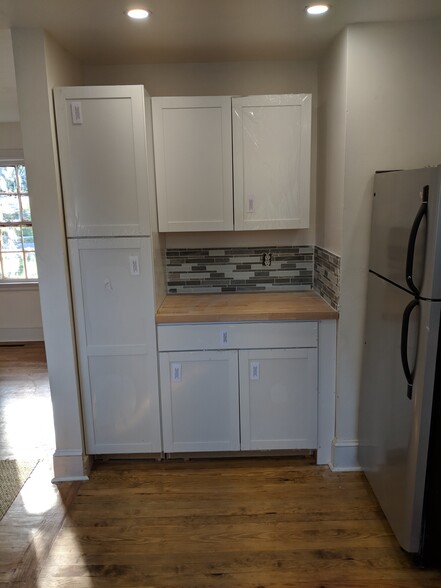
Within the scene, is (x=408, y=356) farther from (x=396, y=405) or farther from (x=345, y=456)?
(x=345, y=456)

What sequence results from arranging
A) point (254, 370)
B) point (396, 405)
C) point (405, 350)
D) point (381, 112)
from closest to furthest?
point (405, 350) < point (396, 405) < point (381, 112) < point (254, 370)

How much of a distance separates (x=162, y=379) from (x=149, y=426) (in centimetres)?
30

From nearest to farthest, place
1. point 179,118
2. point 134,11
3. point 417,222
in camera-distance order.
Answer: point 417,222 < point 134,11 < point 179,118

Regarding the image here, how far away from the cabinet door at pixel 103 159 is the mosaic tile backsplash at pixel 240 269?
25.7 inches

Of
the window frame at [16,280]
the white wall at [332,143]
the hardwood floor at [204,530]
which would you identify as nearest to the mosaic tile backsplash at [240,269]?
the white wall at [332,143]

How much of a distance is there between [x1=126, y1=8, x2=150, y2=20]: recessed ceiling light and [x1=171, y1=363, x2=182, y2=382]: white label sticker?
1.74 meters

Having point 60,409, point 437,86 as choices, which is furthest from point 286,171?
point 60,409

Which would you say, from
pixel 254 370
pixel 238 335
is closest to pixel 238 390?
pixel 254 370

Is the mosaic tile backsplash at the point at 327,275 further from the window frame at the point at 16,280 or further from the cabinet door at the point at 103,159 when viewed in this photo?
the window frame at the point at 16,280

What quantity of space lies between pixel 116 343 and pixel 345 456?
1.47 metres

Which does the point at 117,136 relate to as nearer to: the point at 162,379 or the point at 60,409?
the point at 162,379

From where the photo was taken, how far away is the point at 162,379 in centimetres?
250

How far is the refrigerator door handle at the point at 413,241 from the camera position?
63.1 inches

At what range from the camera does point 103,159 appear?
2.26m
